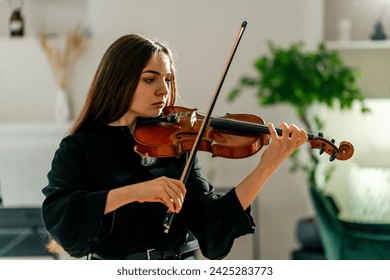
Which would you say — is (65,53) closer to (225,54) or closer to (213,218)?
(225,54)

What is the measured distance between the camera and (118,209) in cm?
67

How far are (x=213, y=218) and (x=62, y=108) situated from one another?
178cm

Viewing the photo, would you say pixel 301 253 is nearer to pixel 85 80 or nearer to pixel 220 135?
pixel 85 80

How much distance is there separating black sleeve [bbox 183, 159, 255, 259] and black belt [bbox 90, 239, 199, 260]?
14mm

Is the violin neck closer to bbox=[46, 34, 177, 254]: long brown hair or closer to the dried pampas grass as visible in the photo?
bbox=[46, 34, 177, 254]: long brown hair

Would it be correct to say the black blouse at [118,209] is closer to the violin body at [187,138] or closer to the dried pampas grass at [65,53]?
the violin body at [187,138]

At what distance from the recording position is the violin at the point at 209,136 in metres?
0.67

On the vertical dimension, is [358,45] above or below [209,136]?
below

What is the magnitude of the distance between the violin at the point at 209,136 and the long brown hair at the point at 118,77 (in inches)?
1.4

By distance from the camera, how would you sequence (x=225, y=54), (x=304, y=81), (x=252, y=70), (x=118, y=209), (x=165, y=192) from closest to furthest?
(x=165, y=192), (x=118, y=209), (x=225, y=54), (x=304, y=81), (x=252, y=70)

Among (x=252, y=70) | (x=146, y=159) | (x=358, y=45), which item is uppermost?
(x=146, y=159)

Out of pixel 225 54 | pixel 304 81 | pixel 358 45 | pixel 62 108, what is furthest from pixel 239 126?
pixel 358 45

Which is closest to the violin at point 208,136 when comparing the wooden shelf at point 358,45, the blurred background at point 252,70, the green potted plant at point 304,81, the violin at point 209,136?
the violin at point 209,136
